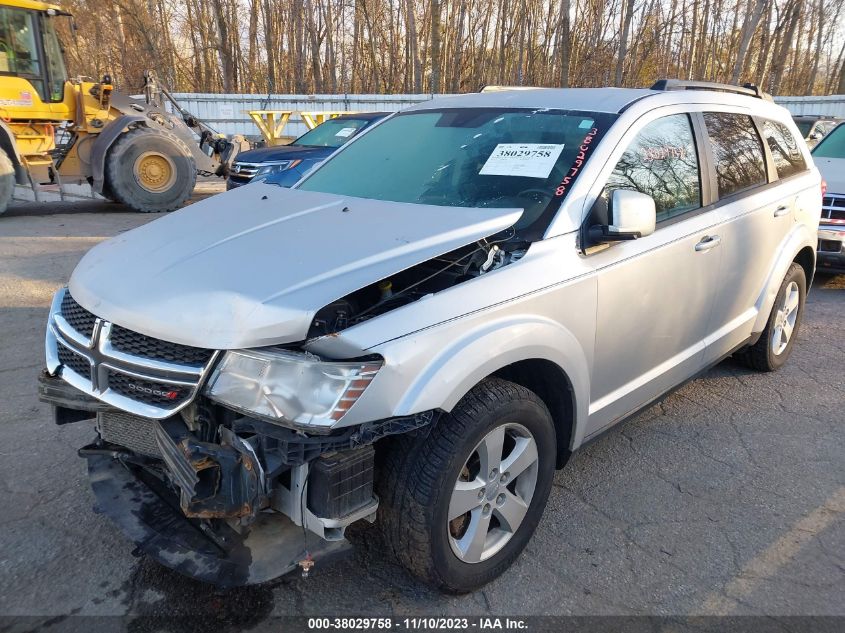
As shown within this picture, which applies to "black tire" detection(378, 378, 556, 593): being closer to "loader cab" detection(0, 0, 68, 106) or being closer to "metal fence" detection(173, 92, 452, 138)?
"loader cab" detection(0, 0, 68, 106)

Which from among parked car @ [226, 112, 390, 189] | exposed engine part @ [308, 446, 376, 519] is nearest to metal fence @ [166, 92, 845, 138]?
parked car @ [226, 112, 390, 189]

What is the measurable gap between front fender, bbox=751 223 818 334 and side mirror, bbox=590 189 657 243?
189 cm

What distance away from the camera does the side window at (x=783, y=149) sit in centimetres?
433

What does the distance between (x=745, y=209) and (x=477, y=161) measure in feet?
5.55

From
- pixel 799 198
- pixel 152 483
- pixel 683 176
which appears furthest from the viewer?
pixel 799 198

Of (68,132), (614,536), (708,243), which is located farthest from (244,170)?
(614,536)

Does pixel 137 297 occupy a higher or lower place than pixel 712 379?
higher

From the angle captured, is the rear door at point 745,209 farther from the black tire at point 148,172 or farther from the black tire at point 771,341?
the black tire at point 148,172

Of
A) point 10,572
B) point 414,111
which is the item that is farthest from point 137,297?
point 414,111

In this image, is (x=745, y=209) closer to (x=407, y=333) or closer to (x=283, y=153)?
(x=407, y=333)

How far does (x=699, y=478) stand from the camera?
3.43 m

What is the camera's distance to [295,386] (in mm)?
2008

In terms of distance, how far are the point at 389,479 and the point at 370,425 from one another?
0.28 meters

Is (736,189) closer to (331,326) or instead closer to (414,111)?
(414,111)
